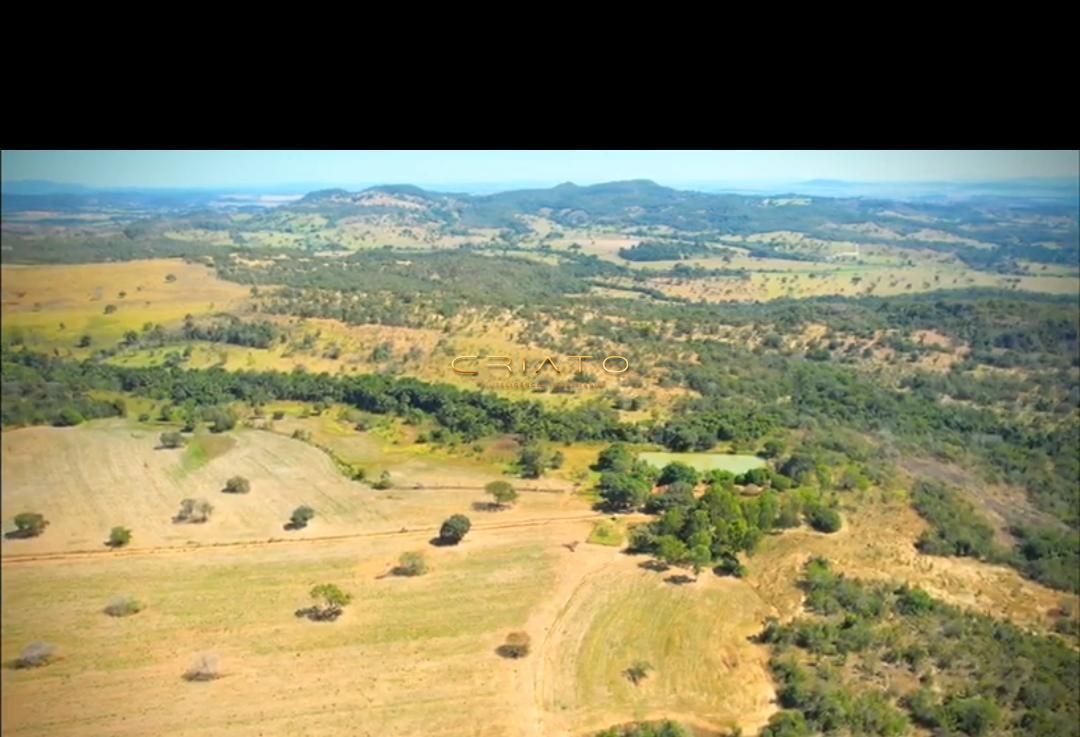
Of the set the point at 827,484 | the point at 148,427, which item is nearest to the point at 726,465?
the point at 827,484

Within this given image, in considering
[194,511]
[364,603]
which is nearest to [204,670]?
[364,603]

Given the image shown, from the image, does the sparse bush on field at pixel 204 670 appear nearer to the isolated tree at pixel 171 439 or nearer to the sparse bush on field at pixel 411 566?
the sparse bush on field at pixel 411 566

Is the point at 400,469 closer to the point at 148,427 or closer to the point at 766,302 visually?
the point at 148,427

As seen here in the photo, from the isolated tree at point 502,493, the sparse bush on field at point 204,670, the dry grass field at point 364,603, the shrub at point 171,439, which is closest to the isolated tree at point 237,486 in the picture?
the dry grass field at point 364,603

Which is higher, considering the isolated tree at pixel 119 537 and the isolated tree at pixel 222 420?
the isolated tree at pixel 222 420
